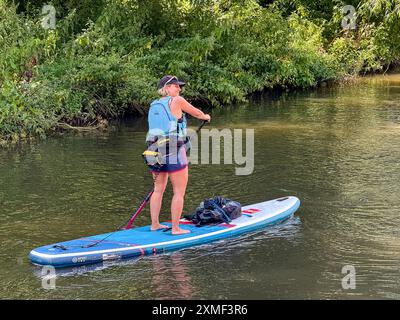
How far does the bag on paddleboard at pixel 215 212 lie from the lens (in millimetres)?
8289

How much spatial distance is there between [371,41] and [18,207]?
20.5m

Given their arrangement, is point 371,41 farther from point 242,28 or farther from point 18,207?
point 18,207

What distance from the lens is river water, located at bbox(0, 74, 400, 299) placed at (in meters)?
6.73

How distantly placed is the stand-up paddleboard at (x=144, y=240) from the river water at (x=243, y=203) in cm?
10

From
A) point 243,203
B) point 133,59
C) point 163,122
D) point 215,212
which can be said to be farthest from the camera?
point 133,59

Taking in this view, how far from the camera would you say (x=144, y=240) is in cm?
764

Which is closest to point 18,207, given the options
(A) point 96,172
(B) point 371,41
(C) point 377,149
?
(A) point 96,172

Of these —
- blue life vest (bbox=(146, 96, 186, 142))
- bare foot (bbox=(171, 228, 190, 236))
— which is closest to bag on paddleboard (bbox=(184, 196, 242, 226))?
bare foot (bbox=(171, 228, 190, 236))

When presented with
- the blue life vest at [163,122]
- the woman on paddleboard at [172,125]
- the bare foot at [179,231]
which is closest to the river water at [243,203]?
the bare foot at [179,231]

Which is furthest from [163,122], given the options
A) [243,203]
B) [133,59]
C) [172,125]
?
[133,59]

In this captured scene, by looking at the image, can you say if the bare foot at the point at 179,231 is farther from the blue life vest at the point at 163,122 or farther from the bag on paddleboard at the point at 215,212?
the blue life vest at the point at 163,122

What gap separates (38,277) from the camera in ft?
22.7

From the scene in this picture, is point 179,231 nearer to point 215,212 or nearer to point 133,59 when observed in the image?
point 215,212

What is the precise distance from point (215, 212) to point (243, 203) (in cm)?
138
